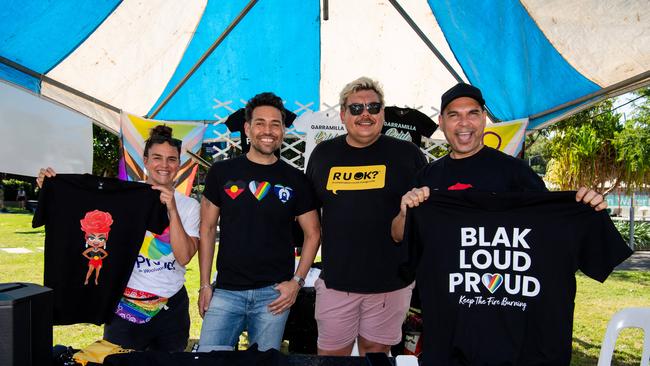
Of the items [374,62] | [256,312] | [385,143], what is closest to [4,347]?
[256,312]

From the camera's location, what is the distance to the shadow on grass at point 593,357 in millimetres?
4531

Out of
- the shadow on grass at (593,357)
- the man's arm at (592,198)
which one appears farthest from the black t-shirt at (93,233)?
the shadow on grass at (593,357)

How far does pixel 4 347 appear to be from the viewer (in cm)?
124

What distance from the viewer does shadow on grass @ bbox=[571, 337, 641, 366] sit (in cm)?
453

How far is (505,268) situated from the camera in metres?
2.03

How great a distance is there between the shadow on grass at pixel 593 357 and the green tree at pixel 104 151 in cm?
1763

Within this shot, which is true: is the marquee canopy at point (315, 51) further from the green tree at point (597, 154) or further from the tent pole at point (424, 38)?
Result: the green tree at point (597, 154)

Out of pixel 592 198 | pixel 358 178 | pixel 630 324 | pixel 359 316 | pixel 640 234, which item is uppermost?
pixel 358 178

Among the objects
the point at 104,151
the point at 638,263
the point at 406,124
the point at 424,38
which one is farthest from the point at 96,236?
the point at 104,151

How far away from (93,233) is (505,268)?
7.40ft

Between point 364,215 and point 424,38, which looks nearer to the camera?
point 364,215

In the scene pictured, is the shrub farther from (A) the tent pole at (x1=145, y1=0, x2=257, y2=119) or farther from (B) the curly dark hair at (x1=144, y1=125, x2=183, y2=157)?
(B) the curly dark hair at (x1=144, y1=125, x2=183, y2=157)

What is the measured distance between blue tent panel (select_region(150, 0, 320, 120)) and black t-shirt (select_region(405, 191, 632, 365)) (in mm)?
3422

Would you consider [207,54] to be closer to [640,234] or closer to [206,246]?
[206,246]
